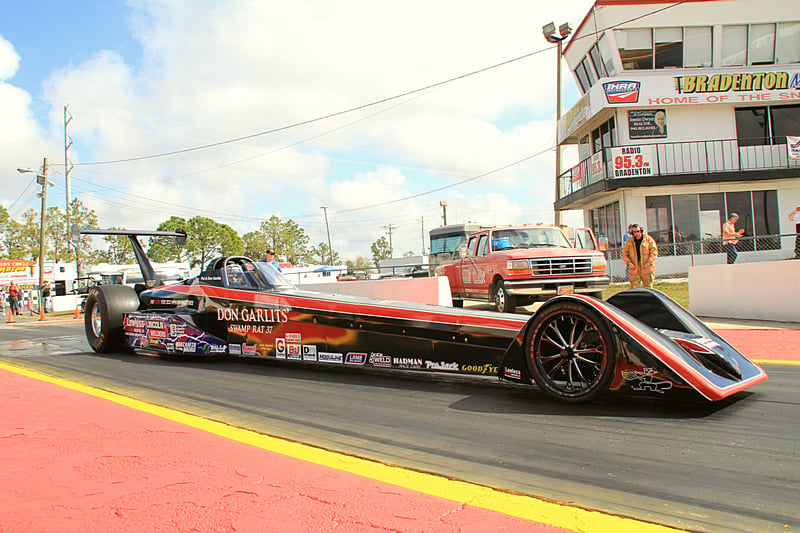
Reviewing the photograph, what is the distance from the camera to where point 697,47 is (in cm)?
2250

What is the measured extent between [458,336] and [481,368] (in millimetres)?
346

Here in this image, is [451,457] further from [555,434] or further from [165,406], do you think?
[165,406]

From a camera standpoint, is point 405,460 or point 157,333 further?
point 157,333

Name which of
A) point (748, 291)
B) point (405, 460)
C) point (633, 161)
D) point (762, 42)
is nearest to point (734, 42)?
point (762, 42)

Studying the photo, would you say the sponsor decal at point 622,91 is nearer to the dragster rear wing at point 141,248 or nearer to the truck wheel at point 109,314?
the dragster rear wing at point 141,248

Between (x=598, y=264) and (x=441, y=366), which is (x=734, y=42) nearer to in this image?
(x=598, y=264)

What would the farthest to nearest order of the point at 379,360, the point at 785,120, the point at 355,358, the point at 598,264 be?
1. the point at 785,120
2. the point at 598,264
3. the point at 355,358
4. the point at 379,360

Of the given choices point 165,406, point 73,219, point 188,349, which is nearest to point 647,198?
point 188,349

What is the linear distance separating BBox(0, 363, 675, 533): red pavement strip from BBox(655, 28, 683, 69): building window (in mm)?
23818

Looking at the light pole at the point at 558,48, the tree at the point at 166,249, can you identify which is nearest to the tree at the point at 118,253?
the tree at the point at 166,249

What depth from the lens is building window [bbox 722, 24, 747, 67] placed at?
2247 centimetres

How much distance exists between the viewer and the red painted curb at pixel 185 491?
252 cm

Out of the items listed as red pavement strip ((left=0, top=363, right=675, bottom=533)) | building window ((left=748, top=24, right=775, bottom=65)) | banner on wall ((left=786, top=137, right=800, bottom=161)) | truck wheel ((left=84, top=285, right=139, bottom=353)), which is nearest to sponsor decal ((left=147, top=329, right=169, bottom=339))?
truck wheel ((left=84, top=285, right=139, bottom=353))

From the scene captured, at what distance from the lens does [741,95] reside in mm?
22531
